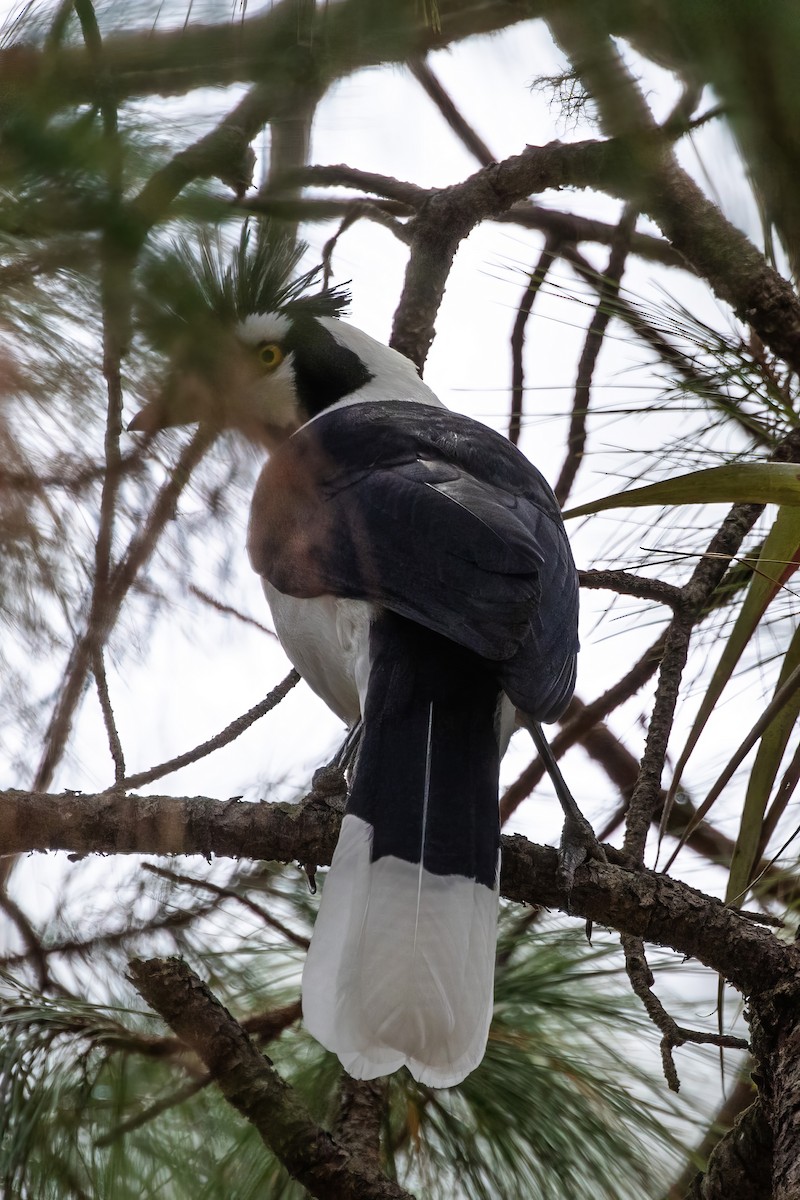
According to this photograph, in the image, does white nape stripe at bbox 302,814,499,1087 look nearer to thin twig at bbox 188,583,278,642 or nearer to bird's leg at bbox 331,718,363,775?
→ bird's leg at bbox 331,718,363,775

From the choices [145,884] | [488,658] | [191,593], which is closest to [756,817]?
[488,658]

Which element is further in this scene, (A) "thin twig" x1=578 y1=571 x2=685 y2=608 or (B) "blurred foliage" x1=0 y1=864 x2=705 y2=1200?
(A) "thin twig" x1=578 y1=571 x2=685 y2=608

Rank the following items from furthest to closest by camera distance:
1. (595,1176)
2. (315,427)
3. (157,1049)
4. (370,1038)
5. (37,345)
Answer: (315,427) < (595,1176) < (157,1049) < (370,1038) < (37,345)

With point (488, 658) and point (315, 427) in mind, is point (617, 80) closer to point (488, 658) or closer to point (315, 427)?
point (488, 658)

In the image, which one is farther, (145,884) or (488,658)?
(488,658)

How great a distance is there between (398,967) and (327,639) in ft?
2.46

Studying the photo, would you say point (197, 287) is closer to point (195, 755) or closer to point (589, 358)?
point (195, 755)

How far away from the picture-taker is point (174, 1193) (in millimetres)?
1603

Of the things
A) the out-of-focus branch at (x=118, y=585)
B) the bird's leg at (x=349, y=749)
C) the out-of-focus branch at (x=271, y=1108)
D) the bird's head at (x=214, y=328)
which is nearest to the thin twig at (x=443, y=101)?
the bird's head at (x=214, y=328)

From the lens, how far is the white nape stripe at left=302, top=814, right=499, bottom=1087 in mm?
1565

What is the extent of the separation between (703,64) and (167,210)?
13.6 inches

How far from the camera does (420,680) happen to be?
6.30ft

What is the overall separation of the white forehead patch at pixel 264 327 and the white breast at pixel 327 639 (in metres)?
1.00

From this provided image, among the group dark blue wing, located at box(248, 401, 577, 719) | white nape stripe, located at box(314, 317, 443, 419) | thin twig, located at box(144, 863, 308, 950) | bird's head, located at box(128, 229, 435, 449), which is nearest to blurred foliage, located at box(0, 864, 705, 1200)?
thin twig, located at box(144, 863, 308, 950)
